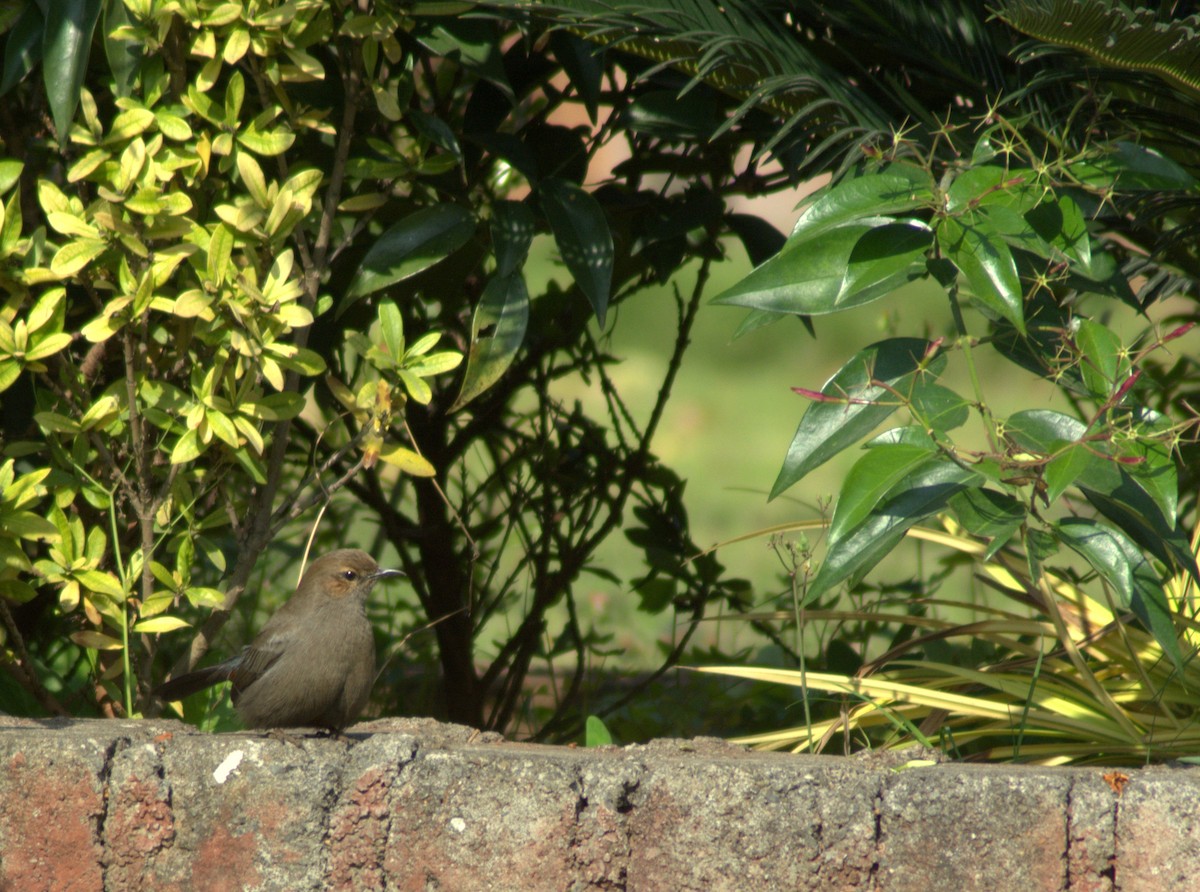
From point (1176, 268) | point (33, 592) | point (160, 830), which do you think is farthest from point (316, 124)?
point (1176, 268)

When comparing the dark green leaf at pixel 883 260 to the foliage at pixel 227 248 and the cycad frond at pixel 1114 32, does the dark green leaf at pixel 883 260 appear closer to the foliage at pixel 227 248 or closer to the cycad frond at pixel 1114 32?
the cycad frond at pixel 1114 32

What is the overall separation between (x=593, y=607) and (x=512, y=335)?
15.1ft

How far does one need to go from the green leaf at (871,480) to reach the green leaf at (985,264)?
9.6 inches

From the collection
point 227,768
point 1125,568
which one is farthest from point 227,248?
point 1125,568

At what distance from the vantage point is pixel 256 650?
2.88 meters

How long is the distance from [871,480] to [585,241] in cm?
94

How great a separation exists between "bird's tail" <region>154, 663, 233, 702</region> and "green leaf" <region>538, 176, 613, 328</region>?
110 cm

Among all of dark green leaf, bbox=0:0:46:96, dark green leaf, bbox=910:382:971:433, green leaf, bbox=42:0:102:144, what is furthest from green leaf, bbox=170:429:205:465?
dark green leaf, bbox=910:382:971:433

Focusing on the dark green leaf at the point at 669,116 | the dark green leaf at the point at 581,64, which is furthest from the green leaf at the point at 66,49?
the dark green leaf at the point at 669,116

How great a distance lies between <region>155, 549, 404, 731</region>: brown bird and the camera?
275cm

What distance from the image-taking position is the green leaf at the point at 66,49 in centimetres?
239

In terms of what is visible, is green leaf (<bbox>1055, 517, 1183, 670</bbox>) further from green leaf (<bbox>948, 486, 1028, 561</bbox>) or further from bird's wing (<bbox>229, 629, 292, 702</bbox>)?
bird's wing (<bbox>229, 629, 292, 702</bbox>)

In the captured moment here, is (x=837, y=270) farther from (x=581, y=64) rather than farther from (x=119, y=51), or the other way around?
(x=119, y=51)

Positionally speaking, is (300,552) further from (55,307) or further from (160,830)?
(160,830)
